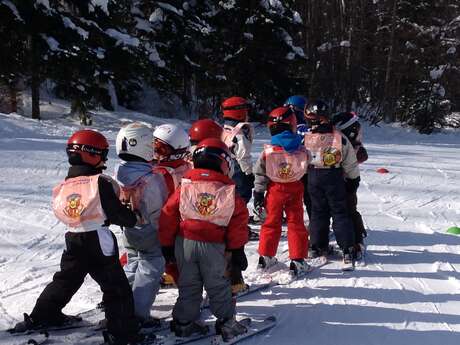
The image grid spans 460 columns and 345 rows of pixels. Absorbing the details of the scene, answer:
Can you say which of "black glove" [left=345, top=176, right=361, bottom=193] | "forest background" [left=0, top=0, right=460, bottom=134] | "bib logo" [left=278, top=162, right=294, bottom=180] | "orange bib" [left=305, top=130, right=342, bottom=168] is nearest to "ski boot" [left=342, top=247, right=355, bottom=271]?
"black glove" [left=345, top=176, right=361, bottom=193]

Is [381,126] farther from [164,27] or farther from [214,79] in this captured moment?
[164,27]

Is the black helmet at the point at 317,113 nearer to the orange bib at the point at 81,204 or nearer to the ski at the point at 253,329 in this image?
the ski at the point at 253,329

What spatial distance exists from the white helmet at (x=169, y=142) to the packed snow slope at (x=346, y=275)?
125 centimetres

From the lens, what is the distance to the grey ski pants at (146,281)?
387 centimetres

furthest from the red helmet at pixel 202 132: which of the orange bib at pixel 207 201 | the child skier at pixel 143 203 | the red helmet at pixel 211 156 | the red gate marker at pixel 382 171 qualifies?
the red gate marker at pixel 382 171

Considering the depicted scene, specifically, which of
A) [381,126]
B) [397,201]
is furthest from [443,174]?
[381,126]

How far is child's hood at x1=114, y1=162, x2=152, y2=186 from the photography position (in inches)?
152

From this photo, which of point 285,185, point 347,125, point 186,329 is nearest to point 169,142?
point 285,185

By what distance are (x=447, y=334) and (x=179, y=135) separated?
2.62m

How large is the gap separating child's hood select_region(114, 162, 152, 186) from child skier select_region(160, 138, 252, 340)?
0.97ft

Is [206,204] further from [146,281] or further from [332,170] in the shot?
[332,170]

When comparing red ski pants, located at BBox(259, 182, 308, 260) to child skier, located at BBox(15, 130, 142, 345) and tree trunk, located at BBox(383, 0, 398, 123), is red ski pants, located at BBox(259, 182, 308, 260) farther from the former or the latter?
tree trunk, located at BBox(383, 0, 398, 123)

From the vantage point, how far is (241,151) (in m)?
5.91

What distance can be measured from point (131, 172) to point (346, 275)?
2.58m
